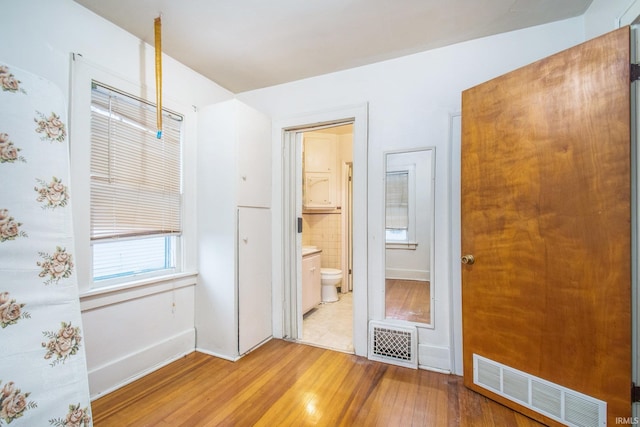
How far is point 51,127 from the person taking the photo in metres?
1.26

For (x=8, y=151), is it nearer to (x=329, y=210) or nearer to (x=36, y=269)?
(x=36, y=269)

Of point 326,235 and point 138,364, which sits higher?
point 326,235

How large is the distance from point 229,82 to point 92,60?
1115mm

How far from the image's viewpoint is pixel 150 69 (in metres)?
2.05

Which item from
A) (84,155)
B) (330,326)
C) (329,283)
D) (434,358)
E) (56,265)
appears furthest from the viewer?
(329,283)

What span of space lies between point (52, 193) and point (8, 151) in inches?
8.4

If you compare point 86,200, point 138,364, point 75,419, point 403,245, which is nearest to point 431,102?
point 403,245

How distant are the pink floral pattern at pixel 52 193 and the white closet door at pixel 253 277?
111 cm

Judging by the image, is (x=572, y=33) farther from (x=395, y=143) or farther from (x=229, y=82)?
(x=229, y=82)

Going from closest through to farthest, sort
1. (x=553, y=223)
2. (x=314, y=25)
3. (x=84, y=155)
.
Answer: (x=553, y=223) → (x=84, y=155) → (x=314, y=25)

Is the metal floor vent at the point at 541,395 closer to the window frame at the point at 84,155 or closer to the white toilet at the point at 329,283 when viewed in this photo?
the white toilet at the point at 329,283

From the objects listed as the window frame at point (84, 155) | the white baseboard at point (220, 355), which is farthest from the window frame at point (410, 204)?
the window frame at point (84, 155)

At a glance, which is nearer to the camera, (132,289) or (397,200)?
(132,289)

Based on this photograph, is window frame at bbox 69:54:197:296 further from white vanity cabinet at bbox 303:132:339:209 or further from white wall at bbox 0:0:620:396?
white vanity cabinet at bbox 303:132:339:209
